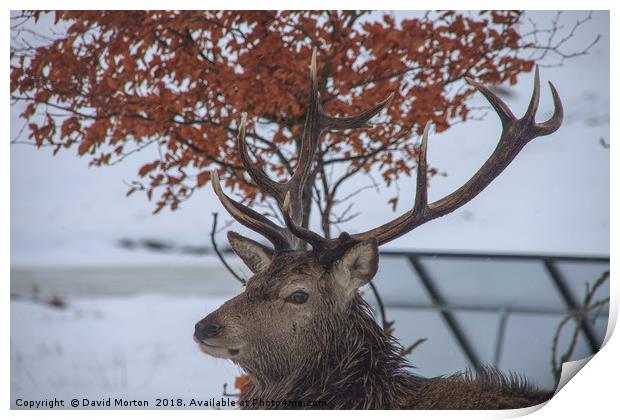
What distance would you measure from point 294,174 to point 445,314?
871 mm

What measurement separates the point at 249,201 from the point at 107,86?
2.14 feet

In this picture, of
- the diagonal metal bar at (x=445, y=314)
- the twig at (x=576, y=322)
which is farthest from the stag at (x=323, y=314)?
the twig at (x=576, y=322)

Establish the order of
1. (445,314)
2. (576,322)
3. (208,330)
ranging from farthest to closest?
(445,314), (576,322), (208,330)

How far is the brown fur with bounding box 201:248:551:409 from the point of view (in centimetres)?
238

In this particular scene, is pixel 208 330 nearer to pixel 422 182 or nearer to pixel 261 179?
pixel 261 179

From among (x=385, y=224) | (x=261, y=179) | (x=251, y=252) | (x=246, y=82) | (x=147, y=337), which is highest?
(x=246, y=82)

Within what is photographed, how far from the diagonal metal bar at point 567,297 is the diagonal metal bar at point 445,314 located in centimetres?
39

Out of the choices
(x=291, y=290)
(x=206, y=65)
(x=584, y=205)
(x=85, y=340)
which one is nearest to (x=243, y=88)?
(x=206, y=65)

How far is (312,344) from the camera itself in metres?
2.43

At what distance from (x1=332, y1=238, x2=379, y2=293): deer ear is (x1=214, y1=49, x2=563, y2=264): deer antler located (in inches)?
1.5

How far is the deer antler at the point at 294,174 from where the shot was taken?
8.12 ft

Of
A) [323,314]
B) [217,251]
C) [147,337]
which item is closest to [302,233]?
[323,314]

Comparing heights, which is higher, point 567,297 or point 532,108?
point 532,108
